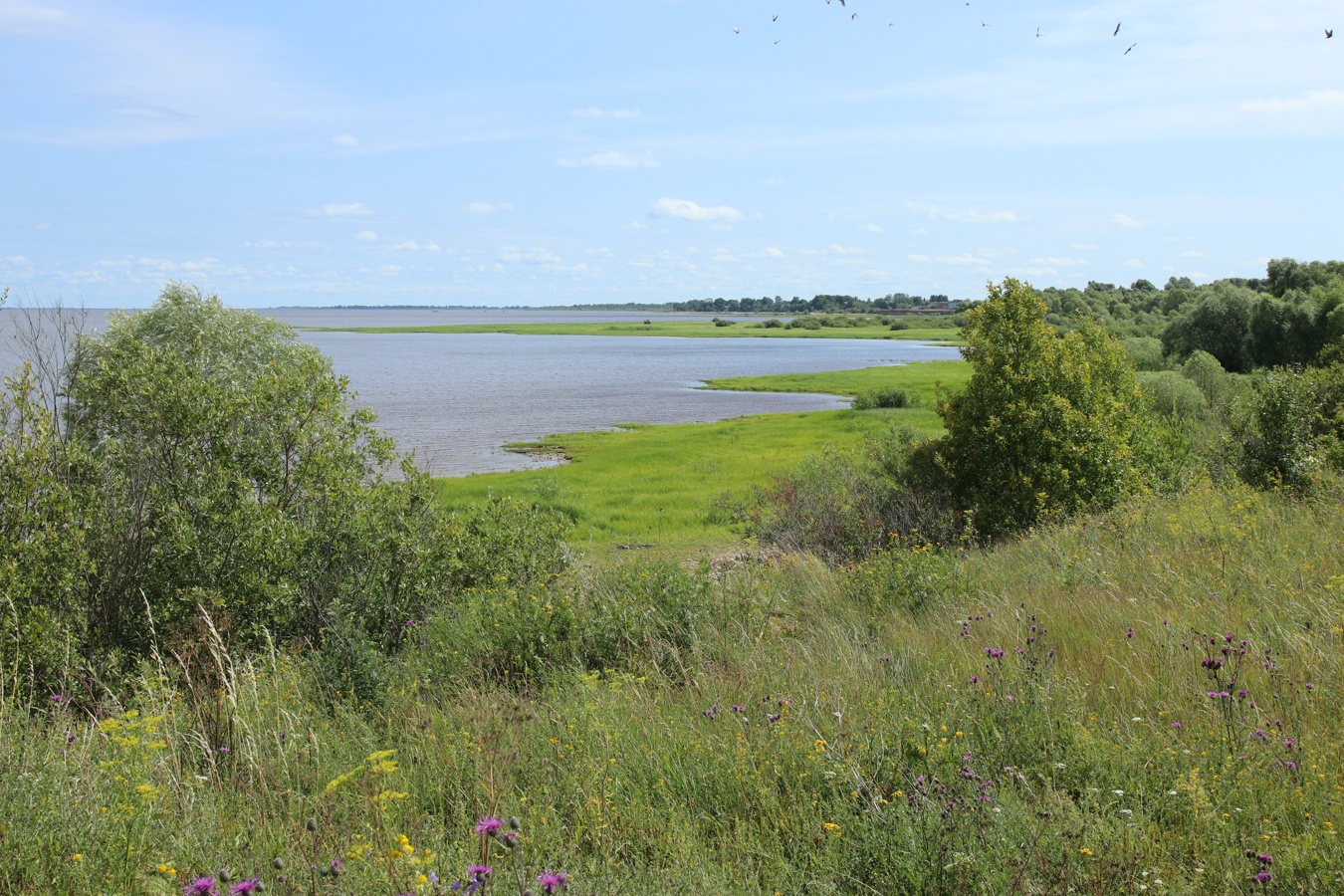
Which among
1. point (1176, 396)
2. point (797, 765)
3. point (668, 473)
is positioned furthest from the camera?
point (1176, 396)

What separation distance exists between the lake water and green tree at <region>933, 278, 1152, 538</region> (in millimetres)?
11070

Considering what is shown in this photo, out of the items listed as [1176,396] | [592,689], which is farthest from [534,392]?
[592,689]

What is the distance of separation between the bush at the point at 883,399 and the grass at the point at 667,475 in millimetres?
3293

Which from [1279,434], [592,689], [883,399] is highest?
[1279,434]

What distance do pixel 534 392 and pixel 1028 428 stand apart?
194 feet

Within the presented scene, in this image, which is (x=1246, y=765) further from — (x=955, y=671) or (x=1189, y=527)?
(x=1189, y=527)

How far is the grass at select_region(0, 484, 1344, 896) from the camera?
371 cm

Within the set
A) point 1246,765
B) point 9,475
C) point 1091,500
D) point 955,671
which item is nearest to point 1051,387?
point 1091,500

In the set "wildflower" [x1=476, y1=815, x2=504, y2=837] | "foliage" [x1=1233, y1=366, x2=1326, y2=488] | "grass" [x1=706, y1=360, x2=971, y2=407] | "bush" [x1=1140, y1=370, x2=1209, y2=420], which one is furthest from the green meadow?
"grass" [x1=706, y1=360, x2=971, y2=407]

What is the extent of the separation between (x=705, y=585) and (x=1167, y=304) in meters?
105

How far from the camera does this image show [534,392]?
240 feet

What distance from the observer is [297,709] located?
6.89 metres

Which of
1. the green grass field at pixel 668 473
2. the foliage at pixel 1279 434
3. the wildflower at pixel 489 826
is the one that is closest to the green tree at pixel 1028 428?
the foliage at pixel 1279 434

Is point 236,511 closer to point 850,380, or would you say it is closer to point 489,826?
point 489,826
